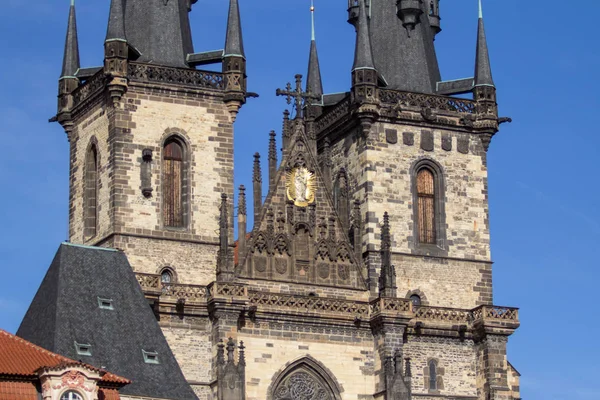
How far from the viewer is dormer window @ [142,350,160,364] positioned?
2301 inches

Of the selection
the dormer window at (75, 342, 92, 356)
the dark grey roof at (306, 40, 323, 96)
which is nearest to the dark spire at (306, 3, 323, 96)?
the dark grey roof at (306, 40, 323, 96)

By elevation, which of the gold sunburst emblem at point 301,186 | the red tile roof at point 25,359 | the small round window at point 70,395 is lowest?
the small round window at point 70,395

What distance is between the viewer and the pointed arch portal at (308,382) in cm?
6469

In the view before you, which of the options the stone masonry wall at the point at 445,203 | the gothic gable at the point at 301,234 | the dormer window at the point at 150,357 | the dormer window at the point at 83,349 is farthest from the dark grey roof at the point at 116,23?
the dormer window at the point at 83,349

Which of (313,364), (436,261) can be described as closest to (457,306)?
(436,261)

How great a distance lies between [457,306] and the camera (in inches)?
2680

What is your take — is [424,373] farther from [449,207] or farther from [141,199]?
[141,199]

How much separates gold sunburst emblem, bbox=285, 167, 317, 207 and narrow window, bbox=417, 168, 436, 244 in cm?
400

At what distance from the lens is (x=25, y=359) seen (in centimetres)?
5297

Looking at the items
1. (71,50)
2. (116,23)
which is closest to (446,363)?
(116,23)

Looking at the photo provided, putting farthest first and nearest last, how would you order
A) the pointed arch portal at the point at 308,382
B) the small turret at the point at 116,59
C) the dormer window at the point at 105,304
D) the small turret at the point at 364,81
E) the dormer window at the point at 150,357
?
the small turret at the point at 364,81 → the small turret at the point at 116,59 → the pointed arch portal at the point at 308,382 → the dormer window at the point at 105,304 → the dormer window at the point at 150,357

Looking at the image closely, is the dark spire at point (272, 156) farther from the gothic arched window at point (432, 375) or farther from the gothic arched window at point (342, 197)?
the gothic arched window at point (432, 375)

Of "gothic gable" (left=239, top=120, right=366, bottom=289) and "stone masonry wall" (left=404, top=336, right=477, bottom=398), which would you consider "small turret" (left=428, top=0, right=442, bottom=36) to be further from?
"stone masonry wall" (left=404, top=336, right=477, bottom=398)

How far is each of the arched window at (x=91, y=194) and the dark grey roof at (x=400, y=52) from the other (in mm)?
10492
